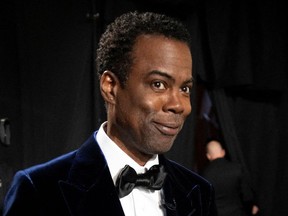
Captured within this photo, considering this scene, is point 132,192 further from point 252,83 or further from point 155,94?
point 252,83

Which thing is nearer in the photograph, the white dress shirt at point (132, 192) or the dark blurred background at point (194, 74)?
the white dress shirt at point (132, 192)

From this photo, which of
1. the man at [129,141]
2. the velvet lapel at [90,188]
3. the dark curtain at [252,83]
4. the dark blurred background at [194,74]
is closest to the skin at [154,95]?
the man at [129,141]

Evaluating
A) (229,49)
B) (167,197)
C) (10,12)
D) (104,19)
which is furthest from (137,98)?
(229,49)

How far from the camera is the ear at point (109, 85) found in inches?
57.1

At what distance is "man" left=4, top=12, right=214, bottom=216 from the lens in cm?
133

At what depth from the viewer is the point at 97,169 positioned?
1.41 m

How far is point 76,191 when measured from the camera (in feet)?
4.42

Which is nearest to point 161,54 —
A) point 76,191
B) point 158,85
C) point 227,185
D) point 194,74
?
point 158,85

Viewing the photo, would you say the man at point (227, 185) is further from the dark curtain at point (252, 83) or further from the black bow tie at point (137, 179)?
the black bow tie at point (137, 179)

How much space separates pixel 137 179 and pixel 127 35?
43cm

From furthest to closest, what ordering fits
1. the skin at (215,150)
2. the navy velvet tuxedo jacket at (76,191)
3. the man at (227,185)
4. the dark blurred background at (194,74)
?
the skin at (215,150), the man at (227,185), the dark blurred background at (194,74), the navy velvet tuxedo jacket at (76,191)

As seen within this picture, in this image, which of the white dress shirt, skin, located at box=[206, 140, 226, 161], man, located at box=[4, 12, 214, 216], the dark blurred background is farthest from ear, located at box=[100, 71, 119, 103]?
skin, located at box=[206, 140, 226, 161]

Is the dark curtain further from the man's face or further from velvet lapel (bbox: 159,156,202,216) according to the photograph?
the man's face

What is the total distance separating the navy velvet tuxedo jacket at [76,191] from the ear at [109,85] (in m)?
0.15
